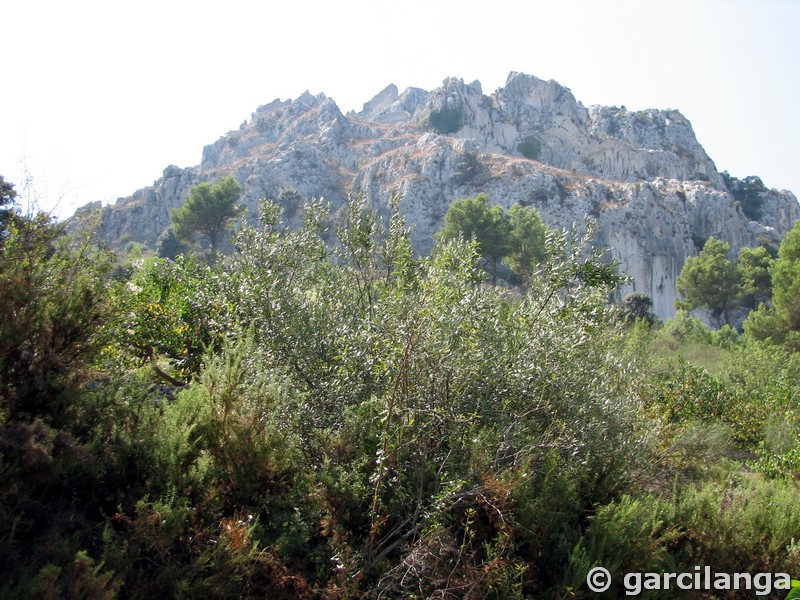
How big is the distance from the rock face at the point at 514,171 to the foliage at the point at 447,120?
0.19 metres

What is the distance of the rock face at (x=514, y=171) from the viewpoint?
182 ft

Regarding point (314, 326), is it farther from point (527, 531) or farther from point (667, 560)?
point (667, 560)

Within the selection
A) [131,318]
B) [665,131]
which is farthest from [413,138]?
[131,318]

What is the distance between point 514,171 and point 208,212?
35019 millimetres

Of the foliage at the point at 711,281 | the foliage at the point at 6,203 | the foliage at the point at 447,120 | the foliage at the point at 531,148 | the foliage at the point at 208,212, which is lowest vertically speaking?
the foliage at the point at 711,281

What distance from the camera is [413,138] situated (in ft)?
254

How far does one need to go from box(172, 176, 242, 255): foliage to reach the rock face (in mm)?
11724

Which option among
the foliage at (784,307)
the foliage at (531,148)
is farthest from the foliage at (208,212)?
the foliage at (531,148)

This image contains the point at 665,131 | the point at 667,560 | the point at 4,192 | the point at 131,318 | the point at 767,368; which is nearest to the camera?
the point at 667,560

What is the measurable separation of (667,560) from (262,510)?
3.32 m

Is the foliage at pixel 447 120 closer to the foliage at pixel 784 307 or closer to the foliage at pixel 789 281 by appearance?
the foliage at pixel 784 307

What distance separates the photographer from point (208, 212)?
39.7 meters

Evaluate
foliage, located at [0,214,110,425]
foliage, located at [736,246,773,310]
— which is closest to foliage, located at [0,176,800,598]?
foliage, located at [0,214,110,425]

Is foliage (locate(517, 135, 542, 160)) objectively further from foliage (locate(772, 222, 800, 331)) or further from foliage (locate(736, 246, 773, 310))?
foliage (locate(772, 222, 800, 331))
